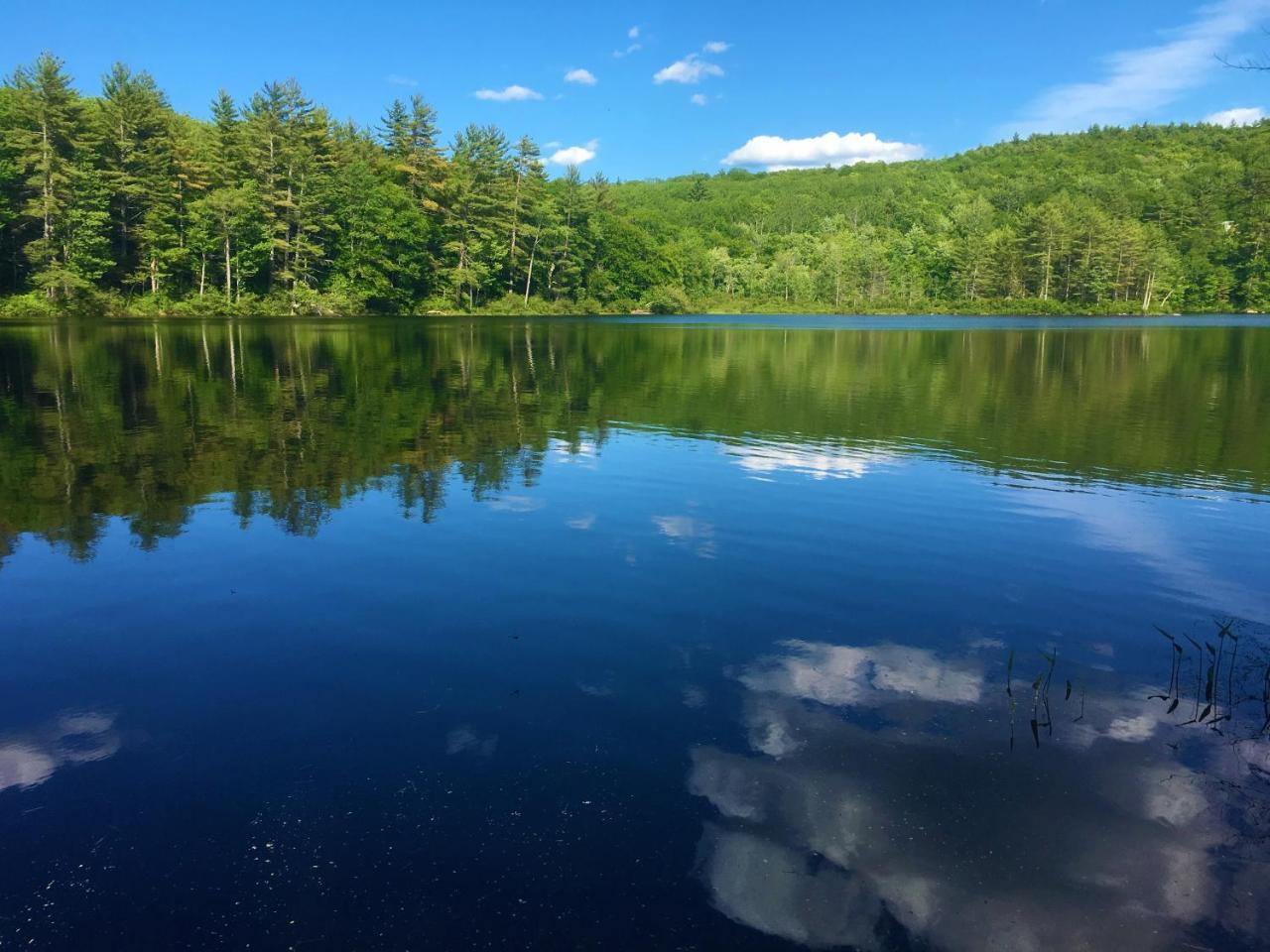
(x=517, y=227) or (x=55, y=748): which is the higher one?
(x=517, y=227)

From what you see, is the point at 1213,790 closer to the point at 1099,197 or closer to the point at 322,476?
the point at 322,476

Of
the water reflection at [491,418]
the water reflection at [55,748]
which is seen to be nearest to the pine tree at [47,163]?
the water reflection at [491,418]

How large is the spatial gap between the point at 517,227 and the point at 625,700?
97.9m

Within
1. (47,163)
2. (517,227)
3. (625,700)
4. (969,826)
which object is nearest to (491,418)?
(625,700)

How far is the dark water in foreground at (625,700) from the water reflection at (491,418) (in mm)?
268

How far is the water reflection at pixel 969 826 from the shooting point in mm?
4434

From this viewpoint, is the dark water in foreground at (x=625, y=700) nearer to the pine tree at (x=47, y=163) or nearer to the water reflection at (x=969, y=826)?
the water reflection at (x=969, y=826)

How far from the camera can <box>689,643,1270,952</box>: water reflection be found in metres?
4.43

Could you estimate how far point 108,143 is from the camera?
72.7 metres

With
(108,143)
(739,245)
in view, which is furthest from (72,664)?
(739,245)

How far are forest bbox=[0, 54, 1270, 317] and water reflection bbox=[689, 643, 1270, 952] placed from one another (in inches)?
3045

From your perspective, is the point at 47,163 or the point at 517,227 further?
the point at 517,227

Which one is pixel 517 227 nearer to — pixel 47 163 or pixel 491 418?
pixel 47 163

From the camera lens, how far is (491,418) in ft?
71.4
